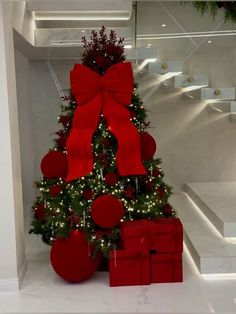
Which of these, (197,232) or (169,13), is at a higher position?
(169,13)

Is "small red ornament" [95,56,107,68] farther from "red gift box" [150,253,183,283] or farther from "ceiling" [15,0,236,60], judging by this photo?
"red gift box" [150,253,183,283]

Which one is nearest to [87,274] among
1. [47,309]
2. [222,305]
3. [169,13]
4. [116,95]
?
[47,309]

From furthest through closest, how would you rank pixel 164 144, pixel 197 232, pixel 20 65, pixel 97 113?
pixel 164 144 < pixel 20 65 < pixel 197 232 < pixel 97 113

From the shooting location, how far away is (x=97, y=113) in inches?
134

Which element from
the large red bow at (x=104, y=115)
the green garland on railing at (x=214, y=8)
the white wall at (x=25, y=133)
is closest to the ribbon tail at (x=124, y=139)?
the large red bow at (x=104, y=115)

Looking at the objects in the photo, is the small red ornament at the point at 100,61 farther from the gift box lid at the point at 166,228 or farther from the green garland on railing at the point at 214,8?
the green garland on railing at the point at 214,8

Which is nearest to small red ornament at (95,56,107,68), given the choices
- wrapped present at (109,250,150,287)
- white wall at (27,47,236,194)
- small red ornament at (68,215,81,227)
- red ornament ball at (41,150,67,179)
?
red ornament ball at (41,150,67,179)

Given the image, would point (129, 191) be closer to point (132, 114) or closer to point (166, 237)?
point (166, 237)

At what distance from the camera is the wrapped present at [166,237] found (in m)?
3.23

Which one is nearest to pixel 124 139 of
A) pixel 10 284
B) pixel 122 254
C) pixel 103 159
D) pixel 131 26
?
pixel 103 159

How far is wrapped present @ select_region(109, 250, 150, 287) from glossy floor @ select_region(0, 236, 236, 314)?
62mm

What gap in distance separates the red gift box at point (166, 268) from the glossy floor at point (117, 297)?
59 mm

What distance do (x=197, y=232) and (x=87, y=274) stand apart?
52.5 inches

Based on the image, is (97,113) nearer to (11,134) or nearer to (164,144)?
(11,134)
